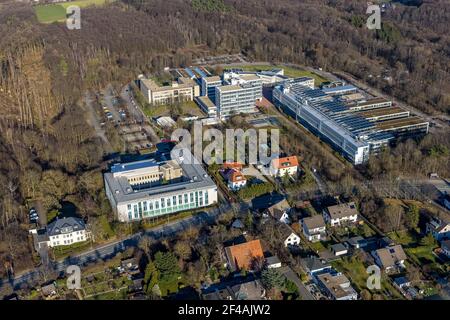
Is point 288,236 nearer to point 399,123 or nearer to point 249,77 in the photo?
point 399,123

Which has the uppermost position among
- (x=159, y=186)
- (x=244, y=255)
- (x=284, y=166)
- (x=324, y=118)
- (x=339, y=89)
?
(x=339, y=89)

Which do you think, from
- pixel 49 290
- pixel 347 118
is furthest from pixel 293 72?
pixel 49 290

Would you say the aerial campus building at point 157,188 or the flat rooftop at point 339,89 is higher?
the flat rooftop at point 339,89

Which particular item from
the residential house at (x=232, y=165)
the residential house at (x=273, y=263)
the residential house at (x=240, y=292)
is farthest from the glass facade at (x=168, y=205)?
the residential house at (x=240, y=292)

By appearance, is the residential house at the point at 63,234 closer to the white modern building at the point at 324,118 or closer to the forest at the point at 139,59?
the forest at the point at 139,59

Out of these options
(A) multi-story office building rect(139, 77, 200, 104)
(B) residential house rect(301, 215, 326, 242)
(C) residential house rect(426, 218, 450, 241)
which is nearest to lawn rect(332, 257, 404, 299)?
(B) residential house rect(301, 215, 326, 242)

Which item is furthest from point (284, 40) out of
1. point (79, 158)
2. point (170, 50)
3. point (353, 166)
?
point (79, 158)
